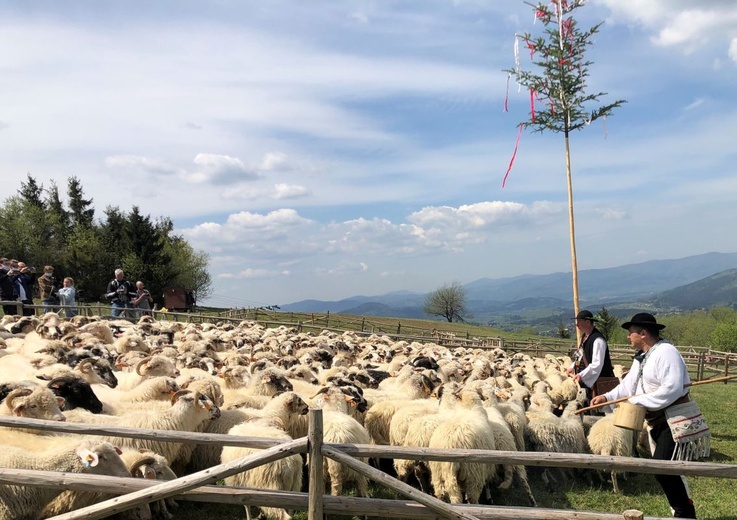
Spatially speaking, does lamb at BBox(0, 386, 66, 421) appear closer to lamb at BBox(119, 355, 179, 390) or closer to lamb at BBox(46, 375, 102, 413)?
lamb at BBox(46, 375, 102, 413)

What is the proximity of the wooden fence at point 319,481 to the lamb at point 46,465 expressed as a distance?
0.38 m

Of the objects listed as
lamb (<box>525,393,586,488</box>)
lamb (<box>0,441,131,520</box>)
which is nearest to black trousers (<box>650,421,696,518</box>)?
lamb (<box>525,393,586,488</box>)

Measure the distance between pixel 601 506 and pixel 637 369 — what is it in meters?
2.46

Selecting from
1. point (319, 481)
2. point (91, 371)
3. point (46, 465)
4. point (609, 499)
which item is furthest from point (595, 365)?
point (91, 371)

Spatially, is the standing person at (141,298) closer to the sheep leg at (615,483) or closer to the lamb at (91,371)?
the lamb at (91,371)

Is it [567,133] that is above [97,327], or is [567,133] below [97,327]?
above

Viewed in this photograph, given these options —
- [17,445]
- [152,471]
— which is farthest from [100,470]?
[17,445]

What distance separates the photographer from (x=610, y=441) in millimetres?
8734

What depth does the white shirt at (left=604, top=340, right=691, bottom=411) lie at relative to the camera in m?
6.04

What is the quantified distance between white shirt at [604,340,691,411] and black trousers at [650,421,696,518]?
341 millimetres

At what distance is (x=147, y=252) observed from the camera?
59750 mm

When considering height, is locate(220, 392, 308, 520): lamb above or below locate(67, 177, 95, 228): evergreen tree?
below

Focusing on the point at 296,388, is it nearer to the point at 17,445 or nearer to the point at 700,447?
the point at 17,445

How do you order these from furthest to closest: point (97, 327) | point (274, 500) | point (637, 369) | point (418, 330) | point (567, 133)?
1. point (418, 330)
2. point (567, 133)
3. point (97, 327)
4. point (637, 369)
5. point (274, 500)
